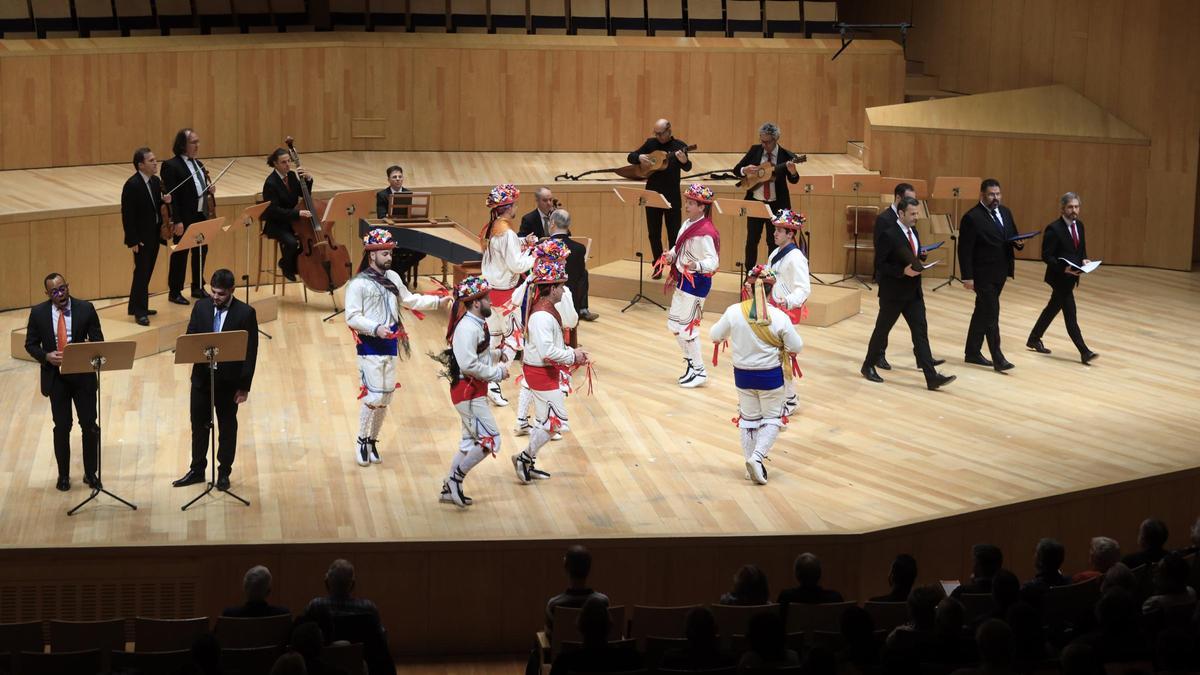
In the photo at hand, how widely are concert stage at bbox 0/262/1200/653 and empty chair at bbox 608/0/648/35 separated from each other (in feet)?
17.6

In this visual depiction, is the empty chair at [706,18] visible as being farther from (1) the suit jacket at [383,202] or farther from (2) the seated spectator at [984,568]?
(2) the seated spectator at [984,568]

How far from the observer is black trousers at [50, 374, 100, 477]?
895 cm

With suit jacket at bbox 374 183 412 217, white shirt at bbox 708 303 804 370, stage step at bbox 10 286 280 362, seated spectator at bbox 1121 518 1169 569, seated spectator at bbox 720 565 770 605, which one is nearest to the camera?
seated spectator at bbox 720 565 770 605

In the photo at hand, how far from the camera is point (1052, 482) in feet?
31.1

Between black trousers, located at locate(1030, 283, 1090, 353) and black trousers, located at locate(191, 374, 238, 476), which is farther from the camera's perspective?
black trousers, located at locate(1030, 283, 1090, 353)

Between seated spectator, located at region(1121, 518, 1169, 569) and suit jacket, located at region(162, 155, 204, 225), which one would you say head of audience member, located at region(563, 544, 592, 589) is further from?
suit jacket, located at region(162, 155, 204, 225)

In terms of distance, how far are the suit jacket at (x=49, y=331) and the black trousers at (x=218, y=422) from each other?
633 millimetres

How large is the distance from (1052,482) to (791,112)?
807 centimetres

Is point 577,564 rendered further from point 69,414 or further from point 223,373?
point 69,414

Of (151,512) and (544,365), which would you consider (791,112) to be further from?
(151,512)

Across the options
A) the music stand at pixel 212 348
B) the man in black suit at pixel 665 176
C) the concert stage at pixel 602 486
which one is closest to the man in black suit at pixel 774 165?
the man in black suit at pixel 665 176

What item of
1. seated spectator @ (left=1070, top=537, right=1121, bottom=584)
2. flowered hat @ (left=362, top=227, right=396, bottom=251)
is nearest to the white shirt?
flowered hat @ (left=362, top=227, right=396, bottom=251)

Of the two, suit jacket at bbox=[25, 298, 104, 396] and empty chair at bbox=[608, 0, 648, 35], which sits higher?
empty chair at bbox=[608, 0, 648, 35]

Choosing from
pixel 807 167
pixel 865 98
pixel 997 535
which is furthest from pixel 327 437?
pixel 865 98
